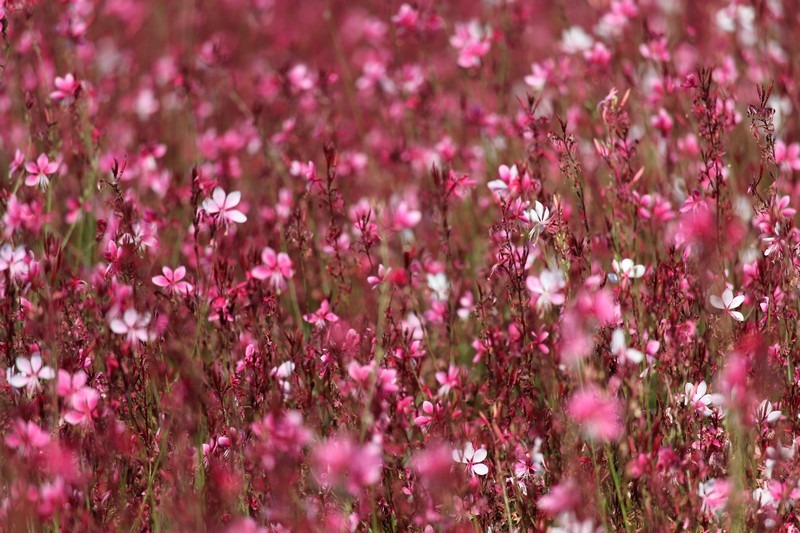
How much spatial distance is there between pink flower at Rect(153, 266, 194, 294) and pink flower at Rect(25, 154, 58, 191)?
483 millimetres

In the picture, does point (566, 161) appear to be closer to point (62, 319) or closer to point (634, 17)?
point (62, 319)

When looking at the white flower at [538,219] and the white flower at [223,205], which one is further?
the white flower at [223,205]

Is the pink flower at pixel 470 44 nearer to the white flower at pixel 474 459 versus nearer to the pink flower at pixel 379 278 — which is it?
the pink flower at pixel 379 278

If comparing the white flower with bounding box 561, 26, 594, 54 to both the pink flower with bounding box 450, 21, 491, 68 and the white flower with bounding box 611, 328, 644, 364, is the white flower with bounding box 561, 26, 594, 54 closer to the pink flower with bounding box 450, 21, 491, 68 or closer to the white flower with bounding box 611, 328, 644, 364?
the pink flower with bounding box 450, 21, 491, 68

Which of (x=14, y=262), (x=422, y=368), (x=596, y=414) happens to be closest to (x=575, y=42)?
(x=422, y=368)

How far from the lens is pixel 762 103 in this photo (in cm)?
204

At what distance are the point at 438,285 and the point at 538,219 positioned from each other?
29.0 inches

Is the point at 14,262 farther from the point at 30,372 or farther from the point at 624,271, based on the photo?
the point at 624,271

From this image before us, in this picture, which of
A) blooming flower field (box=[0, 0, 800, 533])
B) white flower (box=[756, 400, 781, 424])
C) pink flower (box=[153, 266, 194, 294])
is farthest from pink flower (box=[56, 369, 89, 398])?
white flower (box=[756, 400, 781, 424])

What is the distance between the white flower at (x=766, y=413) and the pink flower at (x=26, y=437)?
1.53m

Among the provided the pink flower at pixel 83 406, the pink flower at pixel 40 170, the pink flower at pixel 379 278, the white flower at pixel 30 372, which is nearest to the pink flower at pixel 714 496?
the pink flower at pixel 379 278

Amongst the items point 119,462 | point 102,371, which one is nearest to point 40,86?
point 102,371

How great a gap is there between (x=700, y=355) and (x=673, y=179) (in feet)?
3.72

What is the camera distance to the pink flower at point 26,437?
6.28 ft
